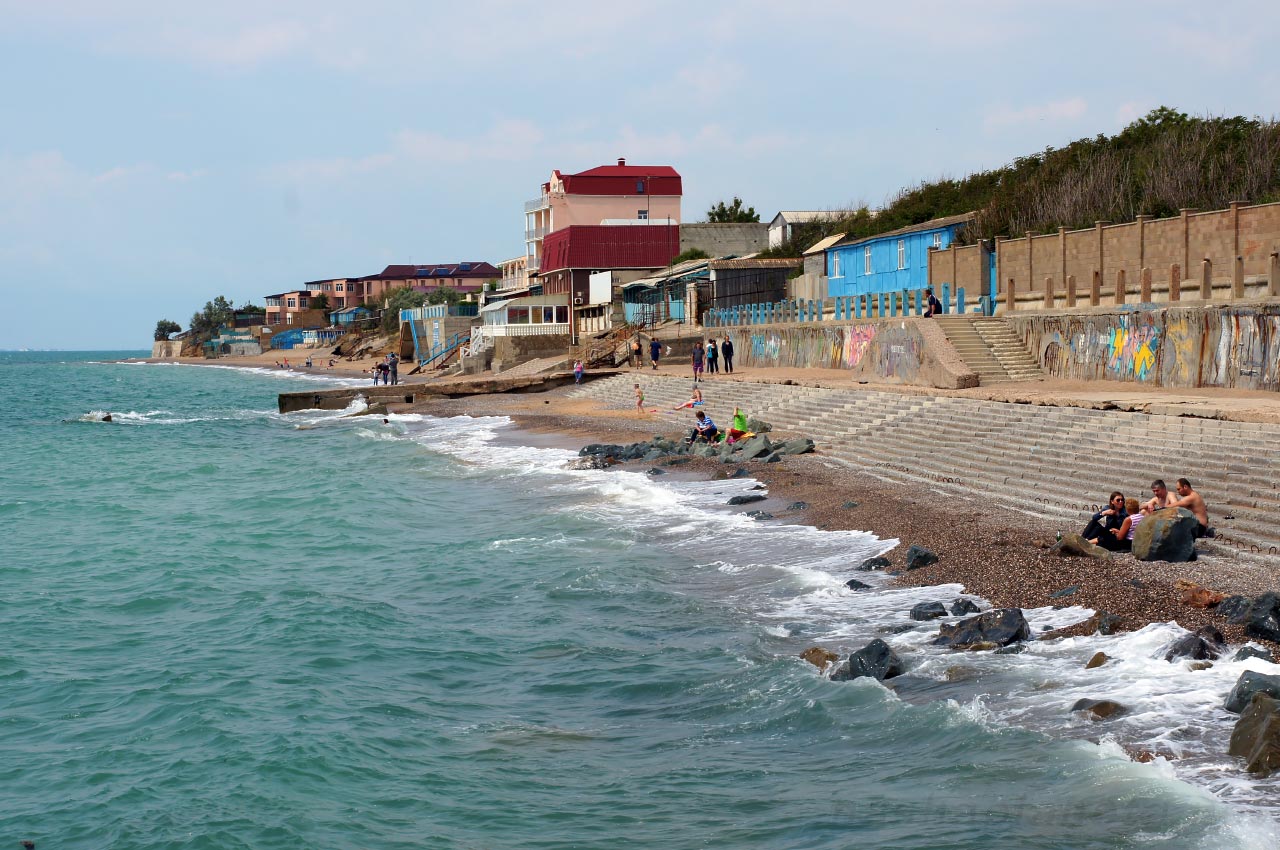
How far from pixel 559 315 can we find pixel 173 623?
2157 inches

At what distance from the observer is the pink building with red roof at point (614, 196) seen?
81.4 m

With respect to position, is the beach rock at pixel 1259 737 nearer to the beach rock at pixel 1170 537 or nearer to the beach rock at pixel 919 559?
the beach rock at pixel 1170 537

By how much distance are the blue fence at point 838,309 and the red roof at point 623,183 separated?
104 ft

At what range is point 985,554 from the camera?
13.6 m

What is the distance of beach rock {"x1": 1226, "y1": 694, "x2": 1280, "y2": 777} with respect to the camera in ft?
24.2

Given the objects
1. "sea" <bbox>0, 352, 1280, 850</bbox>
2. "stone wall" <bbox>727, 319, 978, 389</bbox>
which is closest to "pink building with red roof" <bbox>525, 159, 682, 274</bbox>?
"stone wall" <bbox>727, 319, 978, 389</bbox>

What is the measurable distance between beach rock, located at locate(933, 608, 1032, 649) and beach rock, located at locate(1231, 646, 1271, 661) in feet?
5.94

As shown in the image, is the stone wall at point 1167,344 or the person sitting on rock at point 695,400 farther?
the person sitting on rock at point 695,400

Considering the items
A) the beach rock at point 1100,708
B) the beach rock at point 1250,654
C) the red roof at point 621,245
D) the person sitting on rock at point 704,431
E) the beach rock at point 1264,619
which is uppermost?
the red roof at point 621,245

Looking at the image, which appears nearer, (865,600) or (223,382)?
(865,600)

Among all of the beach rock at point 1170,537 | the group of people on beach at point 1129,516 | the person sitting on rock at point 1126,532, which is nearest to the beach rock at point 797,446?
the group of people on beach at point 1129,516

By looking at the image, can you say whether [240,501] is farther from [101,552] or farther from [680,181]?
[680,181]

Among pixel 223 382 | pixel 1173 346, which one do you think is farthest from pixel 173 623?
pixel 223 382

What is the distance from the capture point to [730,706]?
9883mm
